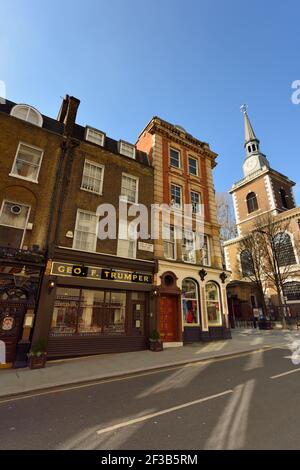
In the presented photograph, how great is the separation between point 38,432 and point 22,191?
10859mm

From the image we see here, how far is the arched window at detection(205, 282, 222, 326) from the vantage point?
16625 millimetres

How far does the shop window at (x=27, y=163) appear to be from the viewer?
1241 cm

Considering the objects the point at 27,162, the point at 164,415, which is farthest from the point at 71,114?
the point at 164,415

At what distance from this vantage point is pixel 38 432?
430 cm

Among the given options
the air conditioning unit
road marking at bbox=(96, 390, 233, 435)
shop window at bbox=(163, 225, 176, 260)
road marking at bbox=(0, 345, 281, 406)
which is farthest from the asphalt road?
shop window at bbox=(163, 225, 176, 260)

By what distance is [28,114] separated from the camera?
1372 cm

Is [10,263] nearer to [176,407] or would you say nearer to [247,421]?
[176,407]

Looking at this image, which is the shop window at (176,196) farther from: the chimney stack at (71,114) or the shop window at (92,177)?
the chimney stack at (71,114)

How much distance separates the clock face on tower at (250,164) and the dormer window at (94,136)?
35.0 meters

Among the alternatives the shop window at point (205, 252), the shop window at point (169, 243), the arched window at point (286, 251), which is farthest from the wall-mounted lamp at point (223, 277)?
the arched window at point (286, 251)

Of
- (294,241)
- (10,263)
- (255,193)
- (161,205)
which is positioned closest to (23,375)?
(10,263)

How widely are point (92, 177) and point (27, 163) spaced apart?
3.70m

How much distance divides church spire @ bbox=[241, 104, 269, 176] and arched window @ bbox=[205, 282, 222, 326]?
3128 cm

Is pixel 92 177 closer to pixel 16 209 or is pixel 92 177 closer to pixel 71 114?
pixel 71 114
